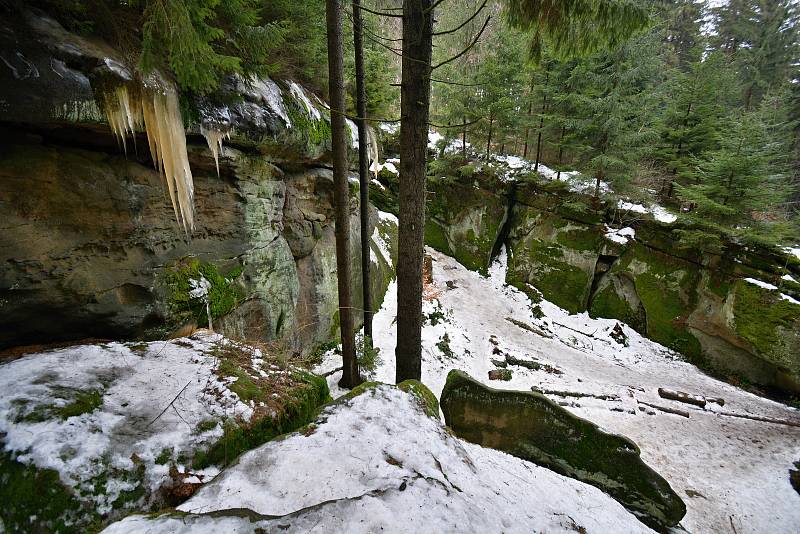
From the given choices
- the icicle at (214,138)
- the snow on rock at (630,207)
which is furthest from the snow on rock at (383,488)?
the snow on rock at (630,207)

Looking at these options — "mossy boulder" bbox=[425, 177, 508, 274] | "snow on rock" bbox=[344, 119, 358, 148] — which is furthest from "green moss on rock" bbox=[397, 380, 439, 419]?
"mossy boulder" bbox=[425, 177, 508, 274]

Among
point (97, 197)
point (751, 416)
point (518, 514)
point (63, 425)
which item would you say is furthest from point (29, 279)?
point (751, 416)

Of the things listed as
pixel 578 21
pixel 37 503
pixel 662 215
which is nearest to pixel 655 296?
pixel 662 215

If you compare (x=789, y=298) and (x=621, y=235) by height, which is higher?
(x=621, y=235)

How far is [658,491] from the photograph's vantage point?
425 cm

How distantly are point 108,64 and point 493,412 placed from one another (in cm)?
666

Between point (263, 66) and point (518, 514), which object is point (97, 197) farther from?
point (518, 514)

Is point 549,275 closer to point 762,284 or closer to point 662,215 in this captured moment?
point 662,215

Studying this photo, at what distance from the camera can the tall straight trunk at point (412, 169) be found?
4.00 meters

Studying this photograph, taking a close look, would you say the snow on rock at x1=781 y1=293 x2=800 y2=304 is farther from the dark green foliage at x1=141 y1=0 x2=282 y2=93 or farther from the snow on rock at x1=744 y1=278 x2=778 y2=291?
the dark green foliage at x1=141 y1=0 x2=282 y2=93

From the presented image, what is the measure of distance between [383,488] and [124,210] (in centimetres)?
480

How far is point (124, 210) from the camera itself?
4328 millimetres

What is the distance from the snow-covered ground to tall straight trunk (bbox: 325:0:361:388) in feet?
3.18

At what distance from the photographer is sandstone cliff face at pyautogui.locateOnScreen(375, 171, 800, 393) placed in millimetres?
9055
